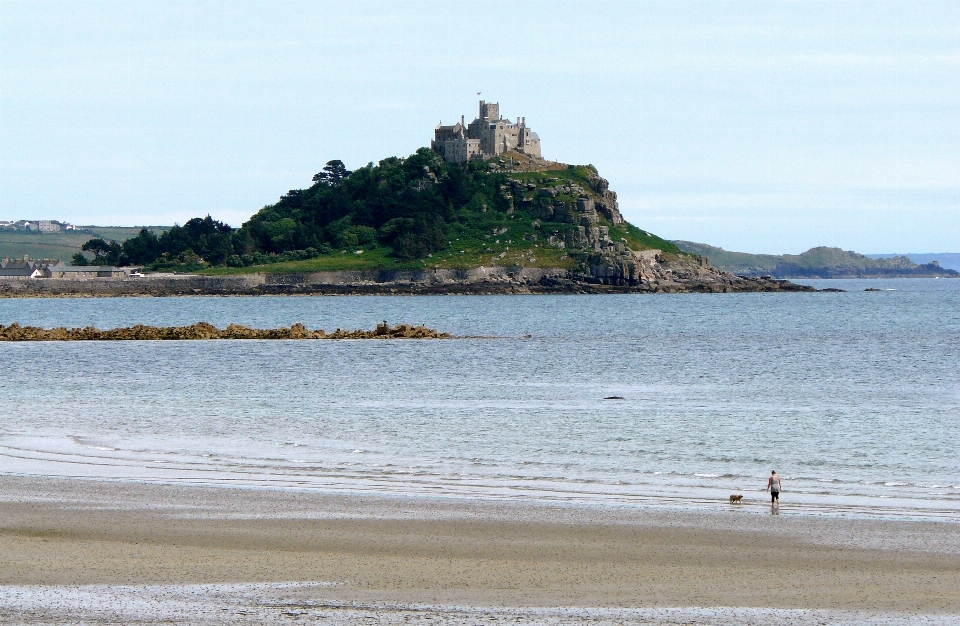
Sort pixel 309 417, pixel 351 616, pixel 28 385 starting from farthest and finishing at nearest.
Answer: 1. pixel 28 385
2. pixel 309 417
3. pixel 351 616

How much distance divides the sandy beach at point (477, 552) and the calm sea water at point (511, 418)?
7.00 ft

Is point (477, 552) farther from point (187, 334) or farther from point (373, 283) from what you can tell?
point (373, 283)

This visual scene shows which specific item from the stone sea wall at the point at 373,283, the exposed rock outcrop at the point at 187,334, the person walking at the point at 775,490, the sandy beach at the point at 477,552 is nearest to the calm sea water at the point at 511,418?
the person walking at the point at 775,490

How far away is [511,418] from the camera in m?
34.3

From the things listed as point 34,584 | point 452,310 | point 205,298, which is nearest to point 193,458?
point 34,584

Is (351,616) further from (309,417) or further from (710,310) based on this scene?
(710,310)

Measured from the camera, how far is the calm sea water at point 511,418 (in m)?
23.7

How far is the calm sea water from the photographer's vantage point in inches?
934

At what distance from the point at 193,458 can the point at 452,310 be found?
102138 millimetres

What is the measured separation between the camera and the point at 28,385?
44031mm

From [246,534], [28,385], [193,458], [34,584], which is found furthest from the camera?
[28,385]

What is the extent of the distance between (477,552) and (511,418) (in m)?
17.6

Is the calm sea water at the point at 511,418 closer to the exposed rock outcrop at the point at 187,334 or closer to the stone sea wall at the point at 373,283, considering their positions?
the exposed rock outcrop at the point at 187,334

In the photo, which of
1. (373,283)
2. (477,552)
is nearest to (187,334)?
(477,552)
